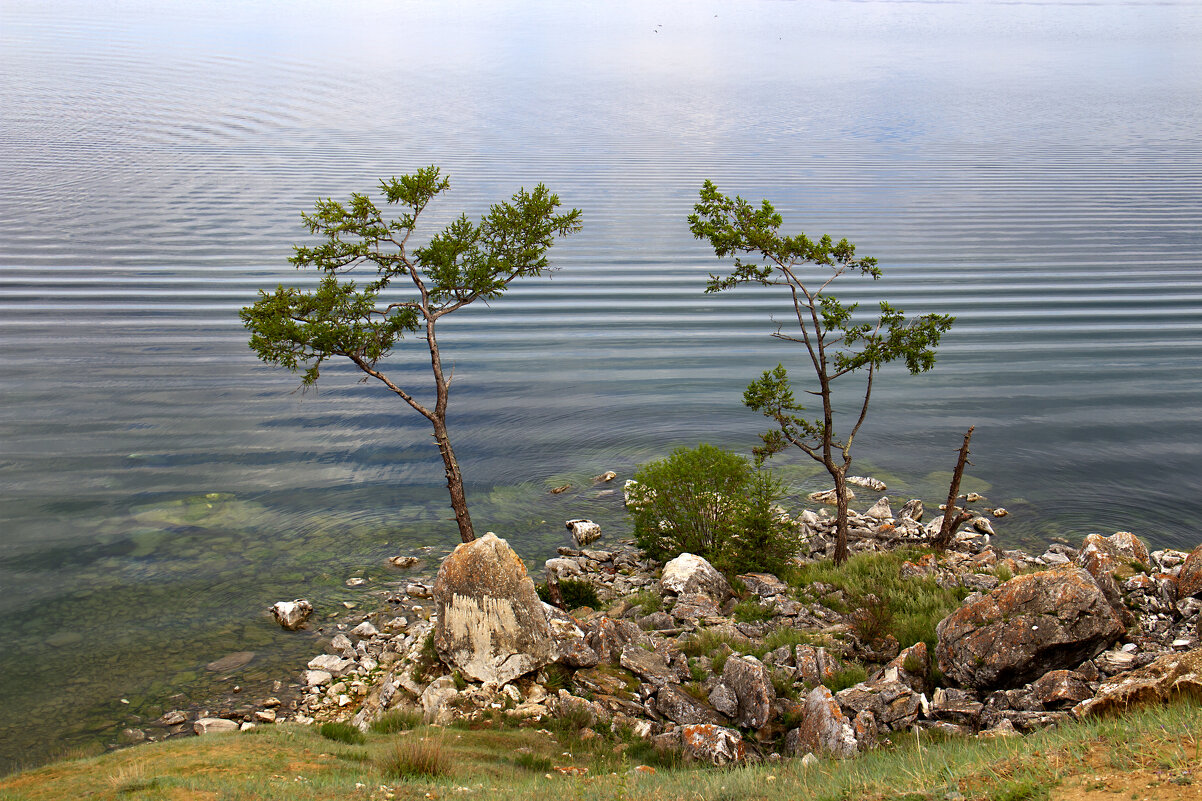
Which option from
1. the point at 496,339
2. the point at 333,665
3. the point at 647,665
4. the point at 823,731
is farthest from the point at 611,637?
the point at 496,339

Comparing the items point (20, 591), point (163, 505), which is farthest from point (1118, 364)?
point (20, 591)

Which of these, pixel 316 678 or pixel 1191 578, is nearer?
pixel 1191 578

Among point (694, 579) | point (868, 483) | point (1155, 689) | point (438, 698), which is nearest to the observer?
point (1155, 689)

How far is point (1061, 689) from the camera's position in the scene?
1341 centimetres

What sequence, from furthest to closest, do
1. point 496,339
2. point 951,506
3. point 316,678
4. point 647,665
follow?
point 496,339
point 951,506
point 316,678
point 647,665

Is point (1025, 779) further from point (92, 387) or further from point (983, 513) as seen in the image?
point (92, 387)

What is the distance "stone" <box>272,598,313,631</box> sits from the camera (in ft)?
68.7

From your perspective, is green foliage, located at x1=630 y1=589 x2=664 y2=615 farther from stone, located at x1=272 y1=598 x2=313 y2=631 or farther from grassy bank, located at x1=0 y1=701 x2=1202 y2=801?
stone, located at x1=272 y1=598 x2=313 y2=631

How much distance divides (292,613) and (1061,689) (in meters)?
16.6

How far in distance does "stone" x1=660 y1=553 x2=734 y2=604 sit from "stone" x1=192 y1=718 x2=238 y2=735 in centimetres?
973

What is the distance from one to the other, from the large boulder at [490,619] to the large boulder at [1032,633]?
290 inches

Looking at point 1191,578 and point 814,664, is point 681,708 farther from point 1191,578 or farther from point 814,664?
point 1191,578

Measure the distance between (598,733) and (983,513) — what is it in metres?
17.8

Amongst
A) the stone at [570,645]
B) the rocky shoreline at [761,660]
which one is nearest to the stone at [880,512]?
the rocky shoreline at [761,660]
